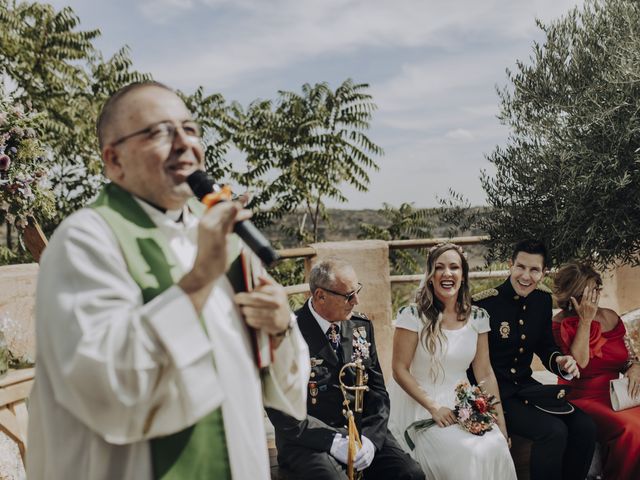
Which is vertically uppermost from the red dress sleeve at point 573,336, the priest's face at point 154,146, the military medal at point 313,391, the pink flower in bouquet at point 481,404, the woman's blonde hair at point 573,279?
the priest's face at point 154,146

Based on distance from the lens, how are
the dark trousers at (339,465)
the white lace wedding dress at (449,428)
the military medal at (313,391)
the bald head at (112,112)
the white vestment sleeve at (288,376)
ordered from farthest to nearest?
the white lace wedding dress at (449,428) → the military medal at (313,391) → the dark trousers at (339,465) → the white vestment sleeve at (288,376) → the bald head at (112,112)

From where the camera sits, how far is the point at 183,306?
4.81 ft

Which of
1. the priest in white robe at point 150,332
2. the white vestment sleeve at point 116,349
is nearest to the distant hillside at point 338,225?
the priest in white robe at point 150,332

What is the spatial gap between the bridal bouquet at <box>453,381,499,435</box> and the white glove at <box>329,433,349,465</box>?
0.76 metres

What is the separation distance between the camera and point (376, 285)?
6086mm

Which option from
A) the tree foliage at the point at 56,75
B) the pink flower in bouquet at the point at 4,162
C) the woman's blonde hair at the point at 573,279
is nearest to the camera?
the pink flower in bouquet at the point at 4,162

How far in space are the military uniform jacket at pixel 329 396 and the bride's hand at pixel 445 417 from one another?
13.5 inches

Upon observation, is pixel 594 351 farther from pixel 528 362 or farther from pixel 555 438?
pixel 555 438

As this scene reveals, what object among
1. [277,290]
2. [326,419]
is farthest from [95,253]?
[326,419]

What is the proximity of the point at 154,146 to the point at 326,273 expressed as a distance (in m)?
2.15

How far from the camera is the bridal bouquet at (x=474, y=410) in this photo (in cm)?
387

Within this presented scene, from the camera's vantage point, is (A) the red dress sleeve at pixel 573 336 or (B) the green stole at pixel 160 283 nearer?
(B) the green stole at pixel 160 283

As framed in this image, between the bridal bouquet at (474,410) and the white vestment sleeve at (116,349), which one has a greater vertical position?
the white vestment sleeve at (116,349)

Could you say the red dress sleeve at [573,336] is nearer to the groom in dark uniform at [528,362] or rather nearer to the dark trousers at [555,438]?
the groom in dark uniform at [528,362]
